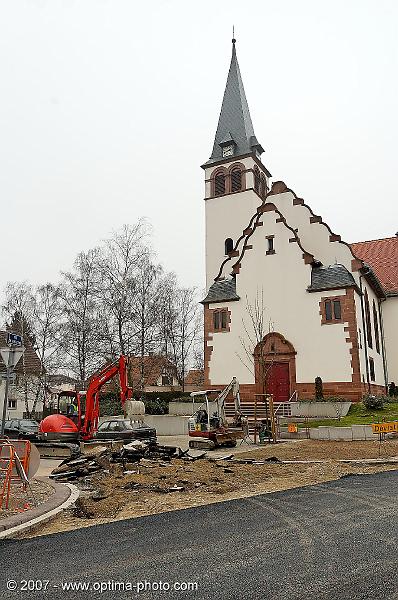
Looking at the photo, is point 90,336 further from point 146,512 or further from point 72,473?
point 146,512

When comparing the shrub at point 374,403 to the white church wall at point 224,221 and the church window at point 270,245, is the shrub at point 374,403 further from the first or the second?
the white church wall at point 224,221

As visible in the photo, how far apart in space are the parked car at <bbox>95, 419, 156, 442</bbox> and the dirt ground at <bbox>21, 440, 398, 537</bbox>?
232 inches

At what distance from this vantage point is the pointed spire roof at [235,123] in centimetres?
5156

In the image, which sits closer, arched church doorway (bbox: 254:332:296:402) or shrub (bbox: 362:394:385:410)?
shrub (bbox: 362:394:385:410)

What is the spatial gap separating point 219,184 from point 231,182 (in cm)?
140

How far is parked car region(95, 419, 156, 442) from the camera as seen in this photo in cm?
2328

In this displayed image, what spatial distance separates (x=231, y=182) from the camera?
1951 inches

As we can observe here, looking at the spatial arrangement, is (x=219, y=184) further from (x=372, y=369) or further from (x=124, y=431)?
(x=124, y=431)

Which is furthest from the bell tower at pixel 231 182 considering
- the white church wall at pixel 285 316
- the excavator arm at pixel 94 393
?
the excavator arm at pixel 94 393

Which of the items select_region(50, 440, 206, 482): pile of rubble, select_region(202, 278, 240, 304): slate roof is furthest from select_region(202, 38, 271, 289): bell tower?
select_region(50, 440, 206, 482): pile of rubble

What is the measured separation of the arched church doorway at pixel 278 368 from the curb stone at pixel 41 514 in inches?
933

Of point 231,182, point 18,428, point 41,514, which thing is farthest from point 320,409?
point 231,182

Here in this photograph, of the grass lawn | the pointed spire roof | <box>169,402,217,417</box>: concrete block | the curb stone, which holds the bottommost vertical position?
the curb stone

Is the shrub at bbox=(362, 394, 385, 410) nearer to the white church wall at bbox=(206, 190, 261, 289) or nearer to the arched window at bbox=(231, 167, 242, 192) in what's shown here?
the white church wall at bbox=(206, 190, 261, 289)
